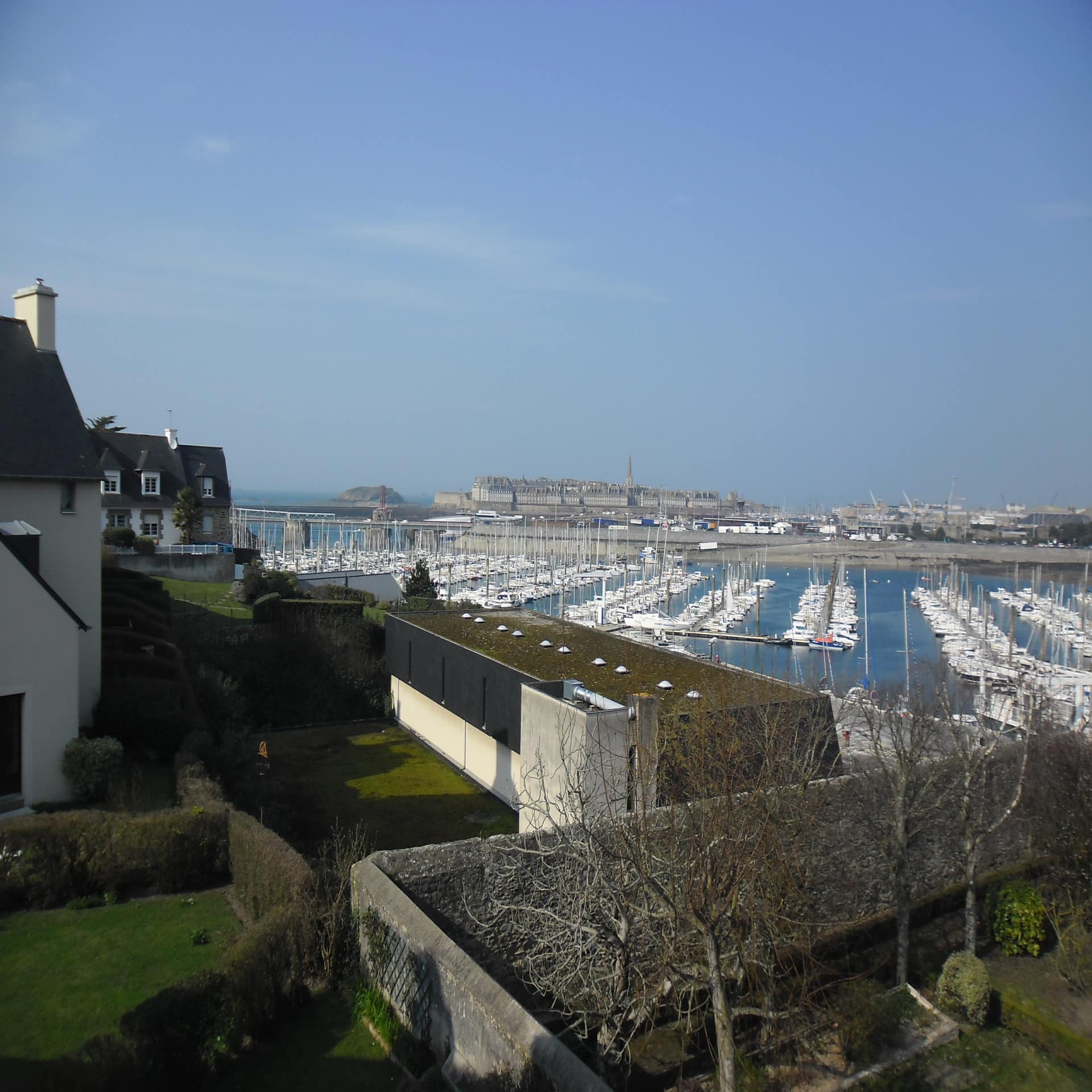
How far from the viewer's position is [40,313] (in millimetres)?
16750

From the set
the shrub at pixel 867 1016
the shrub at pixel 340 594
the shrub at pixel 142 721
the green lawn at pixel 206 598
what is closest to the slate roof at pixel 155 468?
the green lawn at pixel 206 598

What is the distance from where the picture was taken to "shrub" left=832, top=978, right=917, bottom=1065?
376 inches

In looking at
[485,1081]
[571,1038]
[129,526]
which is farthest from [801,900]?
[129,526]

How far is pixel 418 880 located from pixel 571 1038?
2.47 m

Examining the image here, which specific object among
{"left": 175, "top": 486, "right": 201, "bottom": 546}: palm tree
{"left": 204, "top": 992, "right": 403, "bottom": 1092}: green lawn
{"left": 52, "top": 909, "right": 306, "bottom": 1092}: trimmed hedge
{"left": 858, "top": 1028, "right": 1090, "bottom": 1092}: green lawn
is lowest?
{"left": 858, "top": 1028, "right": 1090, "bottom": 1092}: green lawn

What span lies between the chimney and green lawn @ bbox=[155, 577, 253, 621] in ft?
39.4

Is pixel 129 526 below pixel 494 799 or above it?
above

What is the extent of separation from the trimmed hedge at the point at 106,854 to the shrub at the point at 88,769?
2.24m

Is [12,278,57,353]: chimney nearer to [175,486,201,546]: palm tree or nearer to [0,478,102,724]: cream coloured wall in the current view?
[0,478,102,724]: cream coloured wall

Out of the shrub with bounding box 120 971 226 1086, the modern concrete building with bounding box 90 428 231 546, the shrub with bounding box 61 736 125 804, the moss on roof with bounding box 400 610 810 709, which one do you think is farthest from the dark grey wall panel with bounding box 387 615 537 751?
the modern concrete building with bounding box 90 428 231 546

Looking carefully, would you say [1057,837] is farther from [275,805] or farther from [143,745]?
[143,745]

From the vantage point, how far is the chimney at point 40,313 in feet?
54.6

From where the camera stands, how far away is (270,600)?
28.3 metres

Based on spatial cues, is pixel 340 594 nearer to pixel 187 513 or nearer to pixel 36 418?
pixel 187 513
